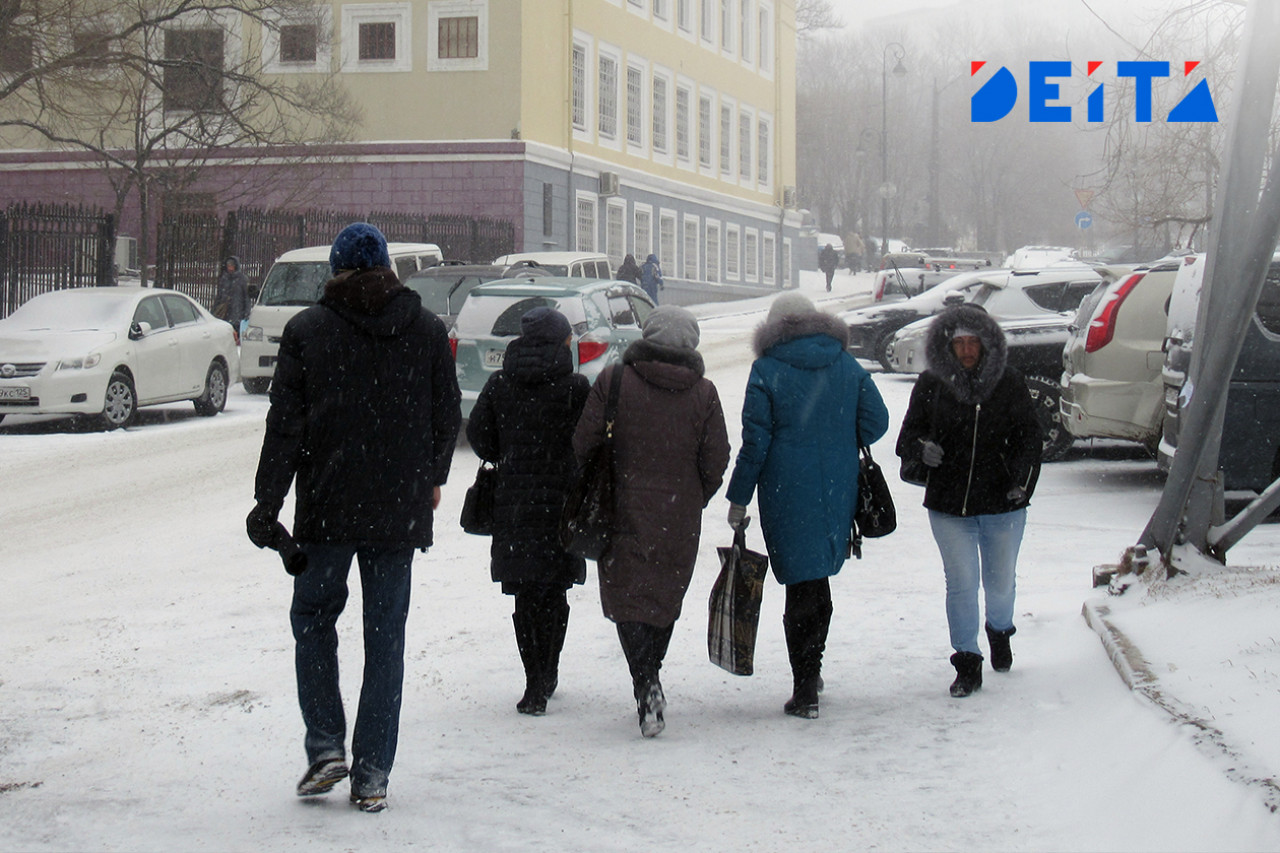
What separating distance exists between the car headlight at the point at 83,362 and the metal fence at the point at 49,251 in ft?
20.3

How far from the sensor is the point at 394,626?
4785mm

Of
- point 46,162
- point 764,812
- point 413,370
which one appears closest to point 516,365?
point 413,370

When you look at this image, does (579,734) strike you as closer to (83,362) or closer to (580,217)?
(83,362)

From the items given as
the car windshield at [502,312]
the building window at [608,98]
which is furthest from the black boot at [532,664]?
the building window at [608,98]

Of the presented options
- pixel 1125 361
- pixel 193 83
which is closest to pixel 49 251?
pixel 193 83

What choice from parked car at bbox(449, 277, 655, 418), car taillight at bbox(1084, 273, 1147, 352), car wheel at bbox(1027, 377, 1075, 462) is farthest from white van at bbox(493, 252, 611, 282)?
car taillight at bbox(1084, 273, 1147, 352)

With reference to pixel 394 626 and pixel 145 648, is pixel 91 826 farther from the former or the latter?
pixel 145 648

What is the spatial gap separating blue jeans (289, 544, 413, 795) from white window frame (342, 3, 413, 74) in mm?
32491

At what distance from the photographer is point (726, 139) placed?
49938 mm

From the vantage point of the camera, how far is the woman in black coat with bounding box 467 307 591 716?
19.3 feet

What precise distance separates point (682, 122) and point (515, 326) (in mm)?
32892

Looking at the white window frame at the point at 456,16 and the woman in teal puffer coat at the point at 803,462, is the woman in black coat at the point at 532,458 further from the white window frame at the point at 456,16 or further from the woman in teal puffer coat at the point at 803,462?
the white window frame at the point at 456,16

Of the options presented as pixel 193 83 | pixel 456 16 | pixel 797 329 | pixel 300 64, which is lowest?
pixel 797 329

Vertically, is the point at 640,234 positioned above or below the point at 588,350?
above
